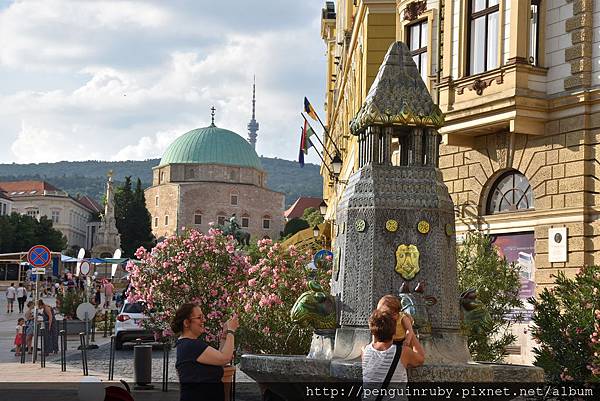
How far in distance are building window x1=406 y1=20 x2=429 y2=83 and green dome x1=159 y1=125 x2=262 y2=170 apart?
5368 inches

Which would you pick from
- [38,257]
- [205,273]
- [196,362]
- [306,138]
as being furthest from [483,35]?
[306,138]

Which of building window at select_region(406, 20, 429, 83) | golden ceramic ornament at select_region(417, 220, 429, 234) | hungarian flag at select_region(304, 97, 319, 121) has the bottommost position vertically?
golden ceramic ornament at select_region(417, 220, 429, 234)

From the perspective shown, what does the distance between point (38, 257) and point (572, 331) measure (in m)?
16.8

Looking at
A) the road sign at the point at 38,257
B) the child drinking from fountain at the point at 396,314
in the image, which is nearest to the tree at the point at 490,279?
the child drinking from fountain at the point at 396,314

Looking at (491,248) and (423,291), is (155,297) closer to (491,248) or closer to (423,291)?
(491,248)

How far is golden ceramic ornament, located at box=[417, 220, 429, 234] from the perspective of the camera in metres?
10.5

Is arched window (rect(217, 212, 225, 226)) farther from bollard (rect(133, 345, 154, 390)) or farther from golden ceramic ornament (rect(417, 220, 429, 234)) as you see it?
golden ceramic ornament (rect(417, 220, 429, 234))

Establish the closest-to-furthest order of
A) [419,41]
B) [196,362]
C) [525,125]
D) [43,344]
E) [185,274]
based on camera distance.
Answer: [196,362] → [525,125] → [185,274] → [43,344] → [419,41]

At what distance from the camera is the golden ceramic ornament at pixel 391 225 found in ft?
34.3

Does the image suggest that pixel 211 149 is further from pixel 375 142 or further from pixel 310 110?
pixel 375 142

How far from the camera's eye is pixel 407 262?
34.3 feet

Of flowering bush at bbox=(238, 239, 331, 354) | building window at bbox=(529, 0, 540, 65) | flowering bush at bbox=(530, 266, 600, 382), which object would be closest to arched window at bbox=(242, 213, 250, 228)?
building window at bbox=(529, 0, 540, 65)

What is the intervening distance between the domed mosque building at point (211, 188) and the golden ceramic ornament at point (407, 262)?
146 metres

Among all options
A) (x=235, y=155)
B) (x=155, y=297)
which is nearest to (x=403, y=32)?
(x=155, y=297)
